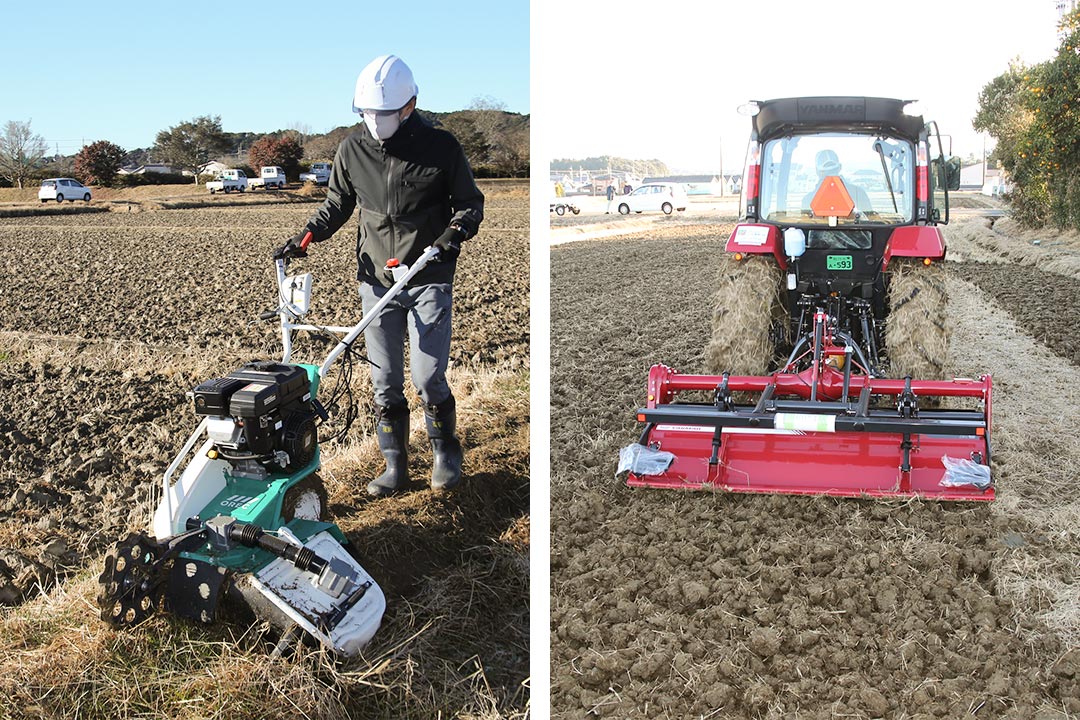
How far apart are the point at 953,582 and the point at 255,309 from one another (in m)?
5.77

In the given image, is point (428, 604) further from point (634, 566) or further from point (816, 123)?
point (816, 123)

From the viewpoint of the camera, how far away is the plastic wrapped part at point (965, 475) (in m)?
2.94

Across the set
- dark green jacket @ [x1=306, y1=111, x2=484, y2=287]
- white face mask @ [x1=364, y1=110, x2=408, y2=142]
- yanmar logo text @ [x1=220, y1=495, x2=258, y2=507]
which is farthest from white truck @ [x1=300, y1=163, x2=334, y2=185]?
yanmar logo text @ [x1=220, y1=495, x2=258, y2=507]

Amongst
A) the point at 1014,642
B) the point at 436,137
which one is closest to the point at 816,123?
the point at 436,137

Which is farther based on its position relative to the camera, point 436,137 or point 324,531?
point 436,137

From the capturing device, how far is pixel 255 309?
711 cm

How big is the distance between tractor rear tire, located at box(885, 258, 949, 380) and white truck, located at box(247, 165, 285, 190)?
2384 centimetres

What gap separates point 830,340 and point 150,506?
9.01 ft

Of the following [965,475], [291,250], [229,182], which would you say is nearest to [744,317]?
[965,475]

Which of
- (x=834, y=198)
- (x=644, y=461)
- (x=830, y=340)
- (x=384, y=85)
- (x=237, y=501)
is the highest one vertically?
(x=384, y=85)

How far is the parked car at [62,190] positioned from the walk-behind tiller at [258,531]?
23655 millimetres

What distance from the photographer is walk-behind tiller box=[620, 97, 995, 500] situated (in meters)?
3.16

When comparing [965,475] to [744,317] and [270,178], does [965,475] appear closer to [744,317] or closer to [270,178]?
[744,317]

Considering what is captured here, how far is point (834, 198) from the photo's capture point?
431 cm
